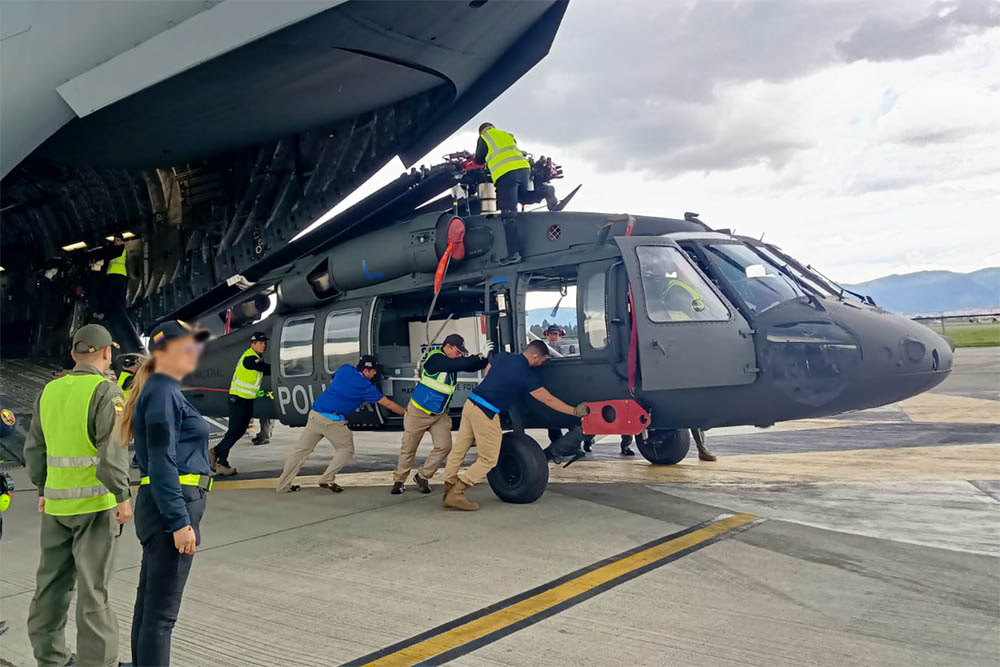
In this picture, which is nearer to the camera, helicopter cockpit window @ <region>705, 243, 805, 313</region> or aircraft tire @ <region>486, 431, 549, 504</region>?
helicopter cockpit window @ <region>705, 243, 805, 313</region>

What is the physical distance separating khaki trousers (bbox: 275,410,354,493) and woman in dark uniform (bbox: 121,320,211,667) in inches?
177

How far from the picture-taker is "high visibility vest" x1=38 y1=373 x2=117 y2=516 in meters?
3.26

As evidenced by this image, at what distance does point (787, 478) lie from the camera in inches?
285

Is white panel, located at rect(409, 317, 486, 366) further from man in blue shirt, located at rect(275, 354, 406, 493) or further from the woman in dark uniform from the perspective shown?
the woman in dark uniform

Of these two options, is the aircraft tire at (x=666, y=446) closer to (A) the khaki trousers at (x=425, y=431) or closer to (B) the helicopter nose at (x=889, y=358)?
(A) the khaki trousers at (x=425, y=431)

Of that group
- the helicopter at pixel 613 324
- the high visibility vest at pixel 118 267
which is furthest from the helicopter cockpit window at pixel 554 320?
the high visibility vest at pixel 118 267

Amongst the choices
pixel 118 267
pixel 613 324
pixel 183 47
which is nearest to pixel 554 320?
pixel 613 324

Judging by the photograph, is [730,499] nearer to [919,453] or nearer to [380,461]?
[919,453]

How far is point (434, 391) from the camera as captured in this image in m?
6.94

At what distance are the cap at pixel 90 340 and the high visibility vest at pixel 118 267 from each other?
9837mm

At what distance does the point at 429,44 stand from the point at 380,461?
5432mm

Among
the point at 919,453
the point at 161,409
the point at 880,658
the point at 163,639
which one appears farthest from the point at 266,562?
the point at 919,453

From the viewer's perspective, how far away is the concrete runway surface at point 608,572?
11.0 ft

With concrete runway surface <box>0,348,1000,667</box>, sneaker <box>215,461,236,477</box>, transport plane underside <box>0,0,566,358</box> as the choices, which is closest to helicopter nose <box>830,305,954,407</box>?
concrete runway surface <box>0,348,1000,667</box>
